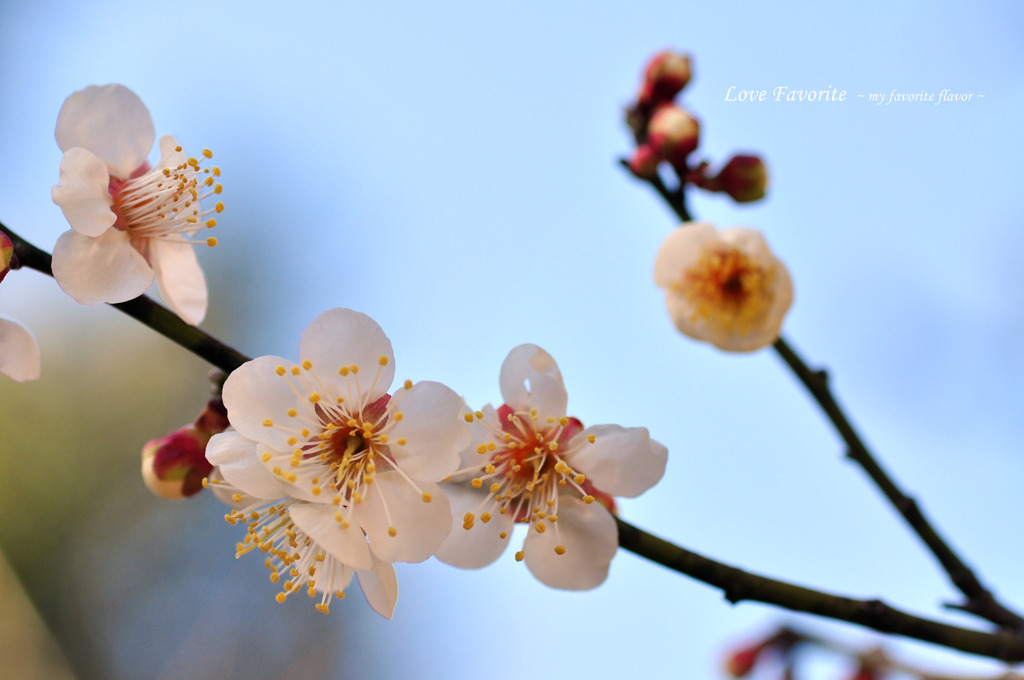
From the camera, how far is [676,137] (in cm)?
80

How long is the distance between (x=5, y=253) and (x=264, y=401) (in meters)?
0.21

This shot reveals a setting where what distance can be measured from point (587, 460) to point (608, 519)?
0.22 feet

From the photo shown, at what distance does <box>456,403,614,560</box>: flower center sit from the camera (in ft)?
1.96

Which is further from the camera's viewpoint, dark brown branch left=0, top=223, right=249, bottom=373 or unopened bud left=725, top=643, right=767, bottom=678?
unopened bud left=725, top=643, right=767, bottom=678

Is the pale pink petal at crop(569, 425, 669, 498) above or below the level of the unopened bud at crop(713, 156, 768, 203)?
below

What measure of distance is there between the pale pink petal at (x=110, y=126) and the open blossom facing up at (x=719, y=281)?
562 millimetres

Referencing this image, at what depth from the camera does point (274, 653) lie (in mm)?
3719

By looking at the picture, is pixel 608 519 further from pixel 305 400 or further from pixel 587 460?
pixel 305 400

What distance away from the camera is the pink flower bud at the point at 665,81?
929 millimetres

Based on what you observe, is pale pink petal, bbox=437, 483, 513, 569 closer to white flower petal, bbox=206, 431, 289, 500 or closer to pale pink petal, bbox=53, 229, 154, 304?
white flower petal, bbox=206, 431, 289, 500

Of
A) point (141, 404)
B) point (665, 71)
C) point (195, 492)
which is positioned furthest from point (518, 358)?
point (141, 404)

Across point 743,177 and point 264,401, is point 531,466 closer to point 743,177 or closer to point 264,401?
point 264,401

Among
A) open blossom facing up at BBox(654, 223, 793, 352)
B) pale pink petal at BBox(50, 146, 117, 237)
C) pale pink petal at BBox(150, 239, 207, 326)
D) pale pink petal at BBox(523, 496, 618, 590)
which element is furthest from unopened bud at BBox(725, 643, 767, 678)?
pale pink petal at BBox(50, 146, 117, 237)

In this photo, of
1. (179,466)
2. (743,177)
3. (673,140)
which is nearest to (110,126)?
(179,466)
